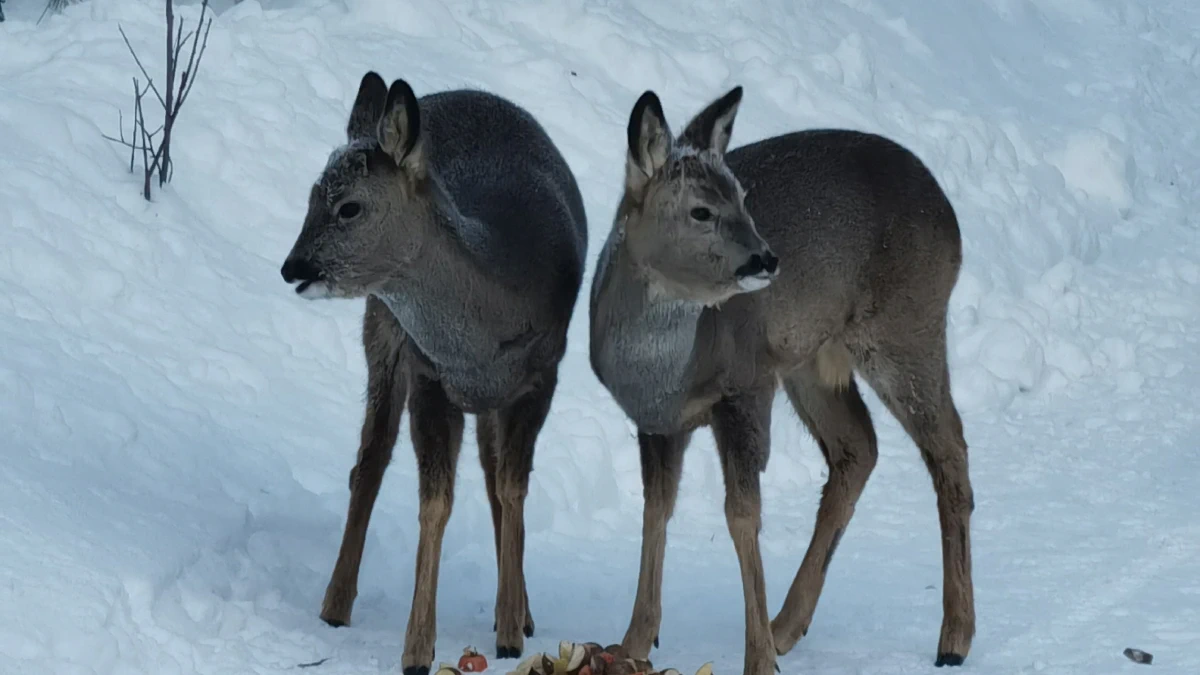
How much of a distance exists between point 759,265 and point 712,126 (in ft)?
2.10

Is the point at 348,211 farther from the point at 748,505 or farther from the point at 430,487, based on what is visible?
the point at 748,505

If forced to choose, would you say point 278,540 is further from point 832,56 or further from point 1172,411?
point 832,56

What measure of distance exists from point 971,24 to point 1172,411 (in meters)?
8.10

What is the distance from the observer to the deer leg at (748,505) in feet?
20.8

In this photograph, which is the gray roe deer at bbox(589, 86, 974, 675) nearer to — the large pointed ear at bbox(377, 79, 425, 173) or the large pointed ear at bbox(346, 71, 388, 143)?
the large pointed ear at bbox(377, 79, 425, 173)

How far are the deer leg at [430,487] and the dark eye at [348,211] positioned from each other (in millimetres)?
779

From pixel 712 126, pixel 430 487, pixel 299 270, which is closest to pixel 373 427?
pixel 430 487

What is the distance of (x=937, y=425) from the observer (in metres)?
7.24

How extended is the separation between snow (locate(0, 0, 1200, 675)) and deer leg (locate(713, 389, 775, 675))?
1.17ft

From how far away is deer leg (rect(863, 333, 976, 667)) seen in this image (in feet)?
23.2

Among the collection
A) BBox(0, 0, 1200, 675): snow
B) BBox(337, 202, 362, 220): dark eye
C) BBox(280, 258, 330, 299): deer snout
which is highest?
BBox(337, 202, 362, 220): dark eye

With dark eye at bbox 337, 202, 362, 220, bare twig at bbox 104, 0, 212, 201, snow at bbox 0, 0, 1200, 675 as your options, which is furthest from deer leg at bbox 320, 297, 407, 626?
bare twig at bbox 104, 0, 212, 201

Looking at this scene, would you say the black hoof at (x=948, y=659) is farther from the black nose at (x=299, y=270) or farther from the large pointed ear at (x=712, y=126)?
the black nose at (x=299, y=270)

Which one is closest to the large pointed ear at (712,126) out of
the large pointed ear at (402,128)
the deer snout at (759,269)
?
the deer snout at (759,269)
